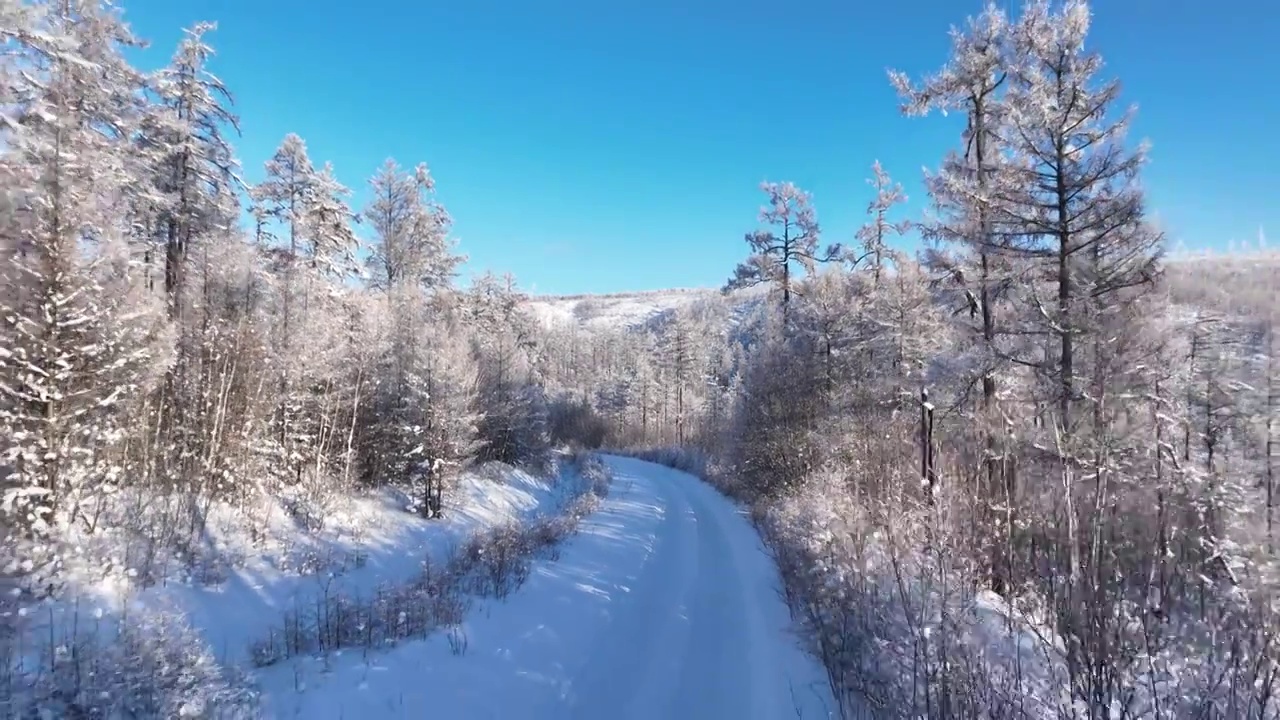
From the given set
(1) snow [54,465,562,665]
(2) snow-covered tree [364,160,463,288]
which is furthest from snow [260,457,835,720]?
(2) snow-covered tree [364,160,463,288]

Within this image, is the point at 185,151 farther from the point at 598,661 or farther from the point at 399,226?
the point at 598,661

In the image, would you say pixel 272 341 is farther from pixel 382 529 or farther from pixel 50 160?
pixel 50 160

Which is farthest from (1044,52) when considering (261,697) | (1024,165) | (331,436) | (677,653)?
(331,436)

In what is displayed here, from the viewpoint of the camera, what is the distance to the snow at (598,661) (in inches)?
212

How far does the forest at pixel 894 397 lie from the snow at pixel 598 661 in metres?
0.74

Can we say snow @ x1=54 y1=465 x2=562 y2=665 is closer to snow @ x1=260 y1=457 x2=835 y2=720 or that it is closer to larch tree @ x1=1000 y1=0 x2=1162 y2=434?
snow @ x1=260 y1=457 x2=835 y2=720

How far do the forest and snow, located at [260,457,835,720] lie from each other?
740 millimetres

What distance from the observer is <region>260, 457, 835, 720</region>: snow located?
5.39 metres

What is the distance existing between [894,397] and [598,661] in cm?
1158

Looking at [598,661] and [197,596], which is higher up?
[197,596]

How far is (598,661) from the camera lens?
677 cm

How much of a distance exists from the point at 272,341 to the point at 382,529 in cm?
524

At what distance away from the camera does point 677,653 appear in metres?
7.11

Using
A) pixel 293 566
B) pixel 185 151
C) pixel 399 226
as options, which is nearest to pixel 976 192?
pixel 293 566
